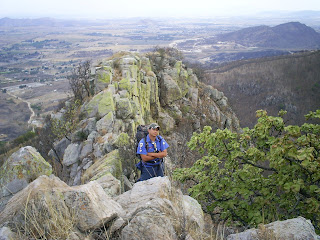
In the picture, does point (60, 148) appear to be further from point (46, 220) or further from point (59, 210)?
point (46, 220)

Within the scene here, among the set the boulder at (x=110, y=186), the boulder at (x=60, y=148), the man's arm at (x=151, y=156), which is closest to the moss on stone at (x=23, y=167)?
the boulder at (x=110, y=186)

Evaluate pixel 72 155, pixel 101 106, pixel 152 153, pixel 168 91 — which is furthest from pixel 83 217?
pixel 168 91

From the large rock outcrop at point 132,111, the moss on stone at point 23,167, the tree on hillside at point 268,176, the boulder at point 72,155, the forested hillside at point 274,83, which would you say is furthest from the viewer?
the forested hillside at point 274,83

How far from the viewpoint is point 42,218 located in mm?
3562

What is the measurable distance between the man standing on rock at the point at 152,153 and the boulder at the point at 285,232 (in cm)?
322

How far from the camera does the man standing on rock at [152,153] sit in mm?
6602

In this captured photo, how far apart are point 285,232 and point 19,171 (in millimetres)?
5125

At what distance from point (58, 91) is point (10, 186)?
111 metres

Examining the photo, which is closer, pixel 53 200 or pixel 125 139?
pixel 53 200

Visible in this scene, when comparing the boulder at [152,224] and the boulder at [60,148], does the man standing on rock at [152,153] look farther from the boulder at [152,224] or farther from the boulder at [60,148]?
the boulder at [60,148]

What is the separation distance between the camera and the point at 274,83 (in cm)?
11531

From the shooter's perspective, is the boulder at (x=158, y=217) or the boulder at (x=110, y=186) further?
the boulder at (x=110, y=186)

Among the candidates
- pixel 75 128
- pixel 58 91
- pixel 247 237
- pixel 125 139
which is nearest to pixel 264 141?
pixel 247 237

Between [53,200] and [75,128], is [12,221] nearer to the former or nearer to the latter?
[53,200]
